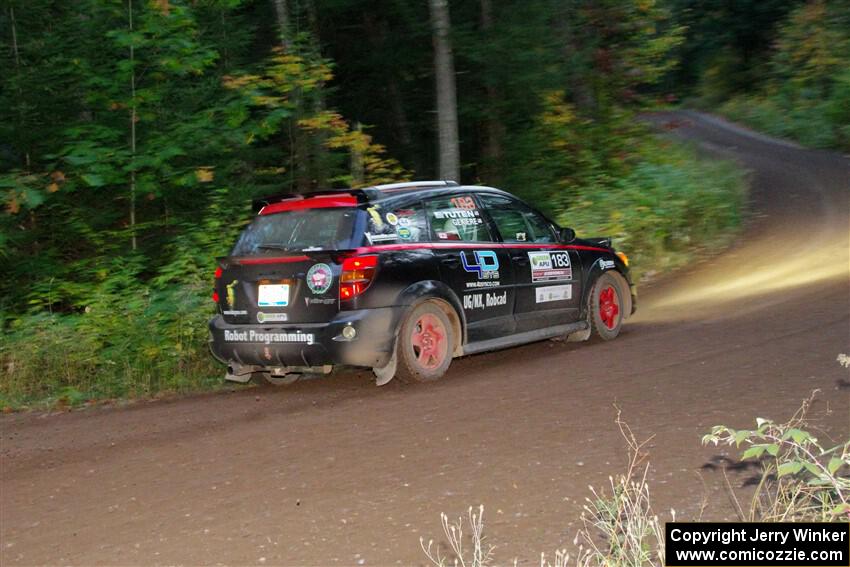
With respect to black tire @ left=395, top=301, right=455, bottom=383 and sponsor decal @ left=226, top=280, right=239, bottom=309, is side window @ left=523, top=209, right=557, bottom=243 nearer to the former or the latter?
black tire @ left=395, top=301, right=455, bottom=383

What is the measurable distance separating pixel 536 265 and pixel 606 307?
1357 mm

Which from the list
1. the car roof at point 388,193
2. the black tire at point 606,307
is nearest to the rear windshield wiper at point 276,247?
the car roof at point 388,193

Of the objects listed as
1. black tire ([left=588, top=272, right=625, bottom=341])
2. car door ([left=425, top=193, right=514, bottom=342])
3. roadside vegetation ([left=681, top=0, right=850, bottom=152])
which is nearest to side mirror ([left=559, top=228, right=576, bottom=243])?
black tire ([left=588, top=272, right=625, bottom=341])

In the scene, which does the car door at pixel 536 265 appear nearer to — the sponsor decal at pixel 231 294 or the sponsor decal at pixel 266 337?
the sponsor decal at pixel 266 337

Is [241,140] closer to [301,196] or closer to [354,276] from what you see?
[301,196]

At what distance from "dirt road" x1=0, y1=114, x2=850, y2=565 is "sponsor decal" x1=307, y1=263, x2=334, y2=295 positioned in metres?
1.00

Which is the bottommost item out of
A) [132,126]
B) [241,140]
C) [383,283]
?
[383,283]

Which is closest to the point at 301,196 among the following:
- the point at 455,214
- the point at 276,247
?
the point at 276,247

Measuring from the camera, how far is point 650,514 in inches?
208

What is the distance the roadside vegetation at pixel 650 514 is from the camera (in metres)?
4.11

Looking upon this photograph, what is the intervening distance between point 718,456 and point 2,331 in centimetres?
896

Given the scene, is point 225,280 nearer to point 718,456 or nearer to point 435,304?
point 435,304

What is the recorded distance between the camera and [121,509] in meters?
6.07

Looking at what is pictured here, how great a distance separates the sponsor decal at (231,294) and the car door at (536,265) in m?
2.67
